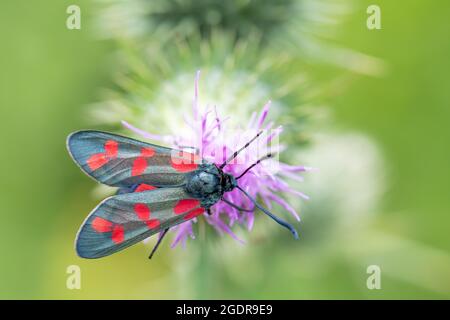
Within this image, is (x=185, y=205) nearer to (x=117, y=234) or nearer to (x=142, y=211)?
(x=142, y=211)

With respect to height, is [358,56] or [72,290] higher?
[358,56]

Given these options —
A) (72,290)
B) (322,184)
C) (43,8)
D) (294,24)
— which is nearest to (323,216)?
(322,184)

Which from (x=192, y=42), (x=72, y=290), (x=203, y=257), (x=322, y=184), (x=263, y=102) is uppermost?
(x=192, y=42)

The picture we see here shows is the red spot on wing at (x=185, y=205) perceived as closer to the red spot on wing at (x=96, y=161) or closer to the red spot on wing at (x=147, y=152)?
the red spot on wing at (x=147, y=152)

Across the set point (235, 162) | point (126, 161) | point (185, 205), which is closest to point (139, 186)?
point (126, 161)

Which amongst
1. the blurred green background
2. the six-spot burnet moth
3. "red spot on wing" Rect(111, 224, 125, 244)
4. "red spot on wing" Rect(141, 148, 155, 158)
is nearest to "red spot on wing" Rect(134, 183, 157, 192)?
the six-spot burnet moth

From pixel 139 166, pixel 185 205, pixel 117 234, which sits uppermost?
pixel 139 166

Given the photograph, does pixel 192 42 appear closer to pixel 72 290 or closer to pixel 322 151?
pixel 322 151
